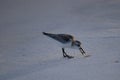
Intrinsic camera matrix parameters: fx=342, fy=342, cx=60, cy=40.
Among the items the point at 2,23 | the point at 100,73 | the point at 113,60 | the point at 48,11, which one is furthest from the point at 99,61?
the point at 48,11

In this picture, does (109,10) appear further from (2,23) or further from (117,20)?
(2,23)

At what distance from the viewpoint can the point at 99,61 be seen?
7.75 meters

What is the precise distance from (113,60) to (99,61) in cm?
32

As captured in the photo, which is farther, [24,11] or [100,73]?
[24,11]

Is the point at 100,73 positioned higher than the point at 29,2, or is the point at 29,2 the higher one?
the point at 29,2

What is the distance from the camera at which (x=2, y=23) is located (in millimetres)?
14430

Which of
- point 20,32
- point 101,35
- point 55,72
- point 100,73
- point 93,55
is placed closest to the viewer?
point 100,73

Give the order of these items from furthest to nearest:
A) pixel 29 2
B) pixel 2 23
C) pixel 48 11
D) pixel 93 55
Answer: pixel 29 2 < pixel 48 11 < pixel 2 23 < pixel 93 55

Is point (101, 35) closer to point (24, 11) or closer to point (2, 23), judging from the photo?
point (2, 23)

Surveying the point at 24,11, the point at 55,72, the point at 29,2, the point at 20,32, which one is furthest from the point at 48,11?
the point at 55,72

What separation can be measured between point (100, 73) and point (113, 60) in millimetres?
959

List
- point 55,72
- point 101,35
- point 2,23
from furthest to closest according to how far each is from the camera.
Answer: point 2,23 < point 101,35 < point 55,72

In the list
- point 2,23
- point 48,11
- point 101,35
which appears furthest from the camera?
point 48,11

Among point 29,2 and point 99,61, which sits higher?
point 29,2
